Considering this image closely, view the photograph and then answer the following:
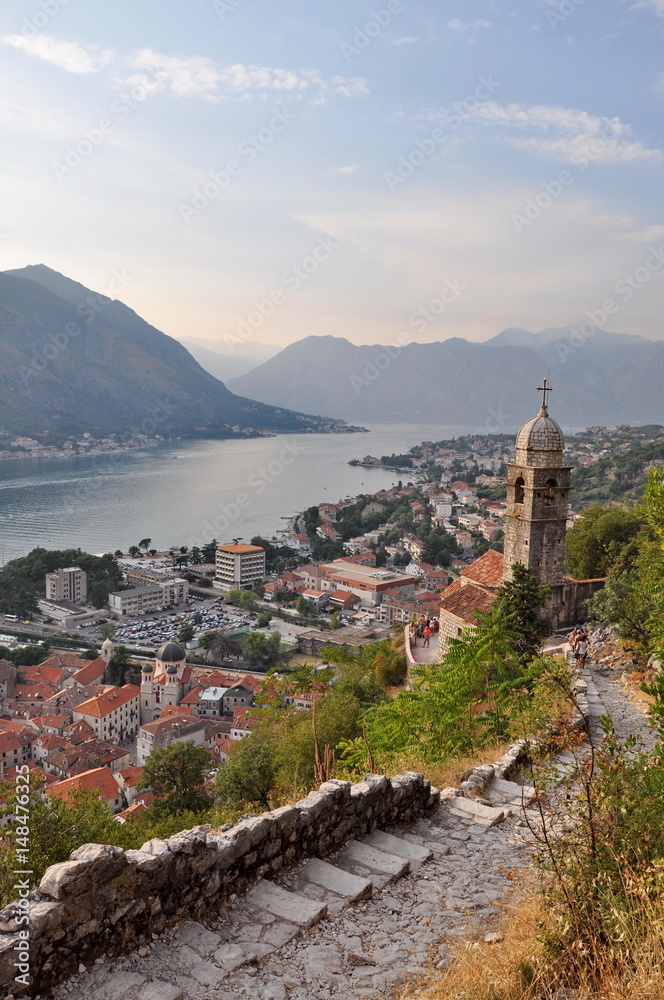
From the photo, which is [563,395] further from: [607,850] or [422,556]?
[607,850]

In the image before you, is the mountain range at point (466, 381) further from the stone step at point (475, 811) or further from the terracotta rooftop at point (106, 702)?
the stone step at point (475, 811)

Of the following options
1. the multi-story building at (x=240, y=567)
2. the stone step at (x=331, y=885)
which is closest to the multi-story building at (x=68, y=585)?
the multi-story building at (x=240, y=567)

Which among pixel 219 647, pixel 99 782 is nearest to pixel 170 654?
pixel 219 647

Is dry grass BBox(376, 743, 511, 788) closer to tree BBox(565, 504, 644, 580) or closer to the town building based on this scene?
tree BBox(565, 504, 644, 580)

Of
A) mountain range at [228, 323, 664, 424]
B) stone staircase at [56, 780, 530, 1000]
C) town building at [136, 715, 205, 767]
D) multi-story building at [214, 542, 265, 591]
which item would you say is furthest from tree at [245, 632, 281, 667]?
mountain range at [228, 323, 664, 424]

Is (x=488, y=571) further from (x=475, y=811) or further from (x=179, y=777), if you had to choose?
(x=475, y=811)
